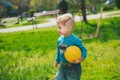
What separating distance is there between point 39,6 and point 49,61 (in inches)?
2020

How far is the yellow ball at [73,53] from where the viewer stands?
17.0ft

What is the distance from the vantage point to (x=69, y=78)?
5375 millimetres

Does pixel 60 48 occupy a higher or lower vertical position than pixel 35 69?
higher

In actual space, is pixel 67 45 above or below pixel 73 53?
above

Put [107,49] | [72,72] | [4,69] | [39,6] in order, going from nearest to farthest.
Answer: [72,72] < [4,69] < [107,49] < [39,6]

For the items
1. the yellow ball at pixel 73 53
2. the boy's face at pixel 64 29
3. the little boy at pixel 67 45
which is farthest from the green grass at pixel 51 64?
the boy's face at pixel 64 29

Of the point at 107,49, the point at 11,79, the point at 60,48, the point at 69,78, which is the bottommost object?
the point at 107,49

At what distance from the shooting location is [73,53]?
5.21 metres

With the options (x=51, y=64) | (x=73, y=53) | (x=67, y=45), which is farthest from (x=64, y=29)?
(x=51, y=64)

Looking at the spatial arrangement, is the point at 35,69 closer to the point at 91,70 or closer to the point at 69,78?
the point at 91,70

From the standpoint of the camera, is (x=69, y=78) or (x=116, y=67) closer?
(x=69, y=78)

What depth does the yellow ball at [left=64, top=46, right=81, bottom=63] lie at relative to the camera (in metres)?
5.20

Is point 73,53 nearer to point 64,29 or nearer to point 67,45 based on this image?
point 67,45

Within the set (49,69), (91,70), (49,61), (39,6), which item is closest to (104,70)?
(91,70)
